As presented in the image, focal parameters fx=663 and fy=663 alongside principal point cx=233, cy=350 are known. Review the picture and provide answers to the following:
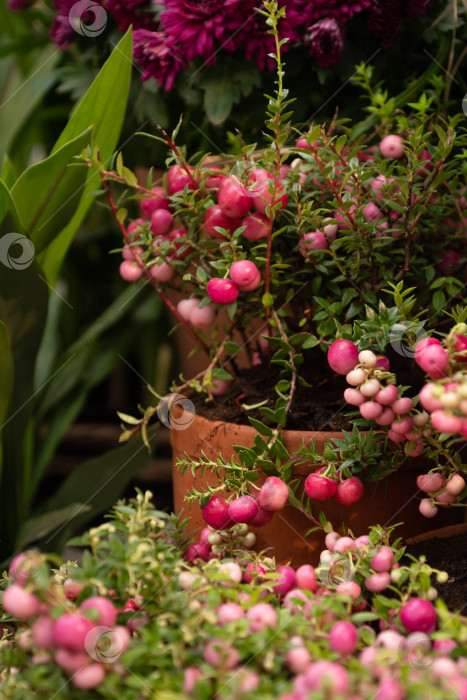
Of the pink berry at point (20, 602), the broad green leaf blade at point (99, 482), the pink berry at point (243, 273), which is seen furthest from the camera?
the broad green leaf blade at point (99, 482)

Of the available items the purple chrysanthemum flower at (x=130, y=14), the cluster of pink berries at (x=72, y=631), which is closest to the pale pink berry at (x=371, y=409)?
the cluster of pink berries at (x=72, y=631)

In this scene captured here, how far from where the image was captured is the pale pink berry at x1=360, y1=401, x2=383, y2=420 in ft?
1.45

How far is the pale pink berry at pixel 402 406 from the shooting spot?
440 mm

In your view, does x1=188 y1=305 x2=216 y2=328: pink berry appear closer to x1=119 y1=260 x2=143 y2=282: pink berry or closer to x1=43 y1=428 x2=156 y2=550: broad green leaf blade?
x1=119 y1=260 x2=143 y2=282: pink berry

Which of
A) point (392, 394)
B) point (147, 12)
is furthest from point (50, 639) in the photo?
point (147, 12)

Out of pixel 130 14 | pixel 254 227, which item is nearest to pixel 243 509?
pixel 254 227

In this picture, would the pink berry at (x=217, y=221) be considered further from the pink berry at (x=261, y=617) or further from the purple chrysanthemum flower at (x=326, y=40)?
the pink berry at (x=261, y=617)

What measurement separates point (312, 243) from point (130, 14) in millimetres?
361

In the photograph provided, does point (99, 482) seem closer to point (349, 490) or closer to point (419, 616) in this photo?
point (349, 490)

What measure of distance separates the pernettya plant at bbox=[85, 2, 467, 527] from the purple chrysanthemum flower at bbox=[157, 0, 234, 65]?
0.06 meters

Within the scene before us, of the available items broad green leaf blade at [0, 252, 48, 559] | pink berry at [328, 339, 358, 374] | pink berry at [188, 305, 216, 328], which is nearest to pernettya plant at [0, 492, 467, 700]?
pink berry at [328, 339, 358, 374]

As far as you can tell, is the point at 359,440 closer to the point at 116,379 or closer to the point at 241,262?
the point at 241,262

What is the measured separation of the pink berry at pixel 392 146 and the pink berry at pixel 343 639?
0.41 metres

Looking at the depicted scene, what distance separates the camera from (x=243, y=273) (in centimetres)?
52
